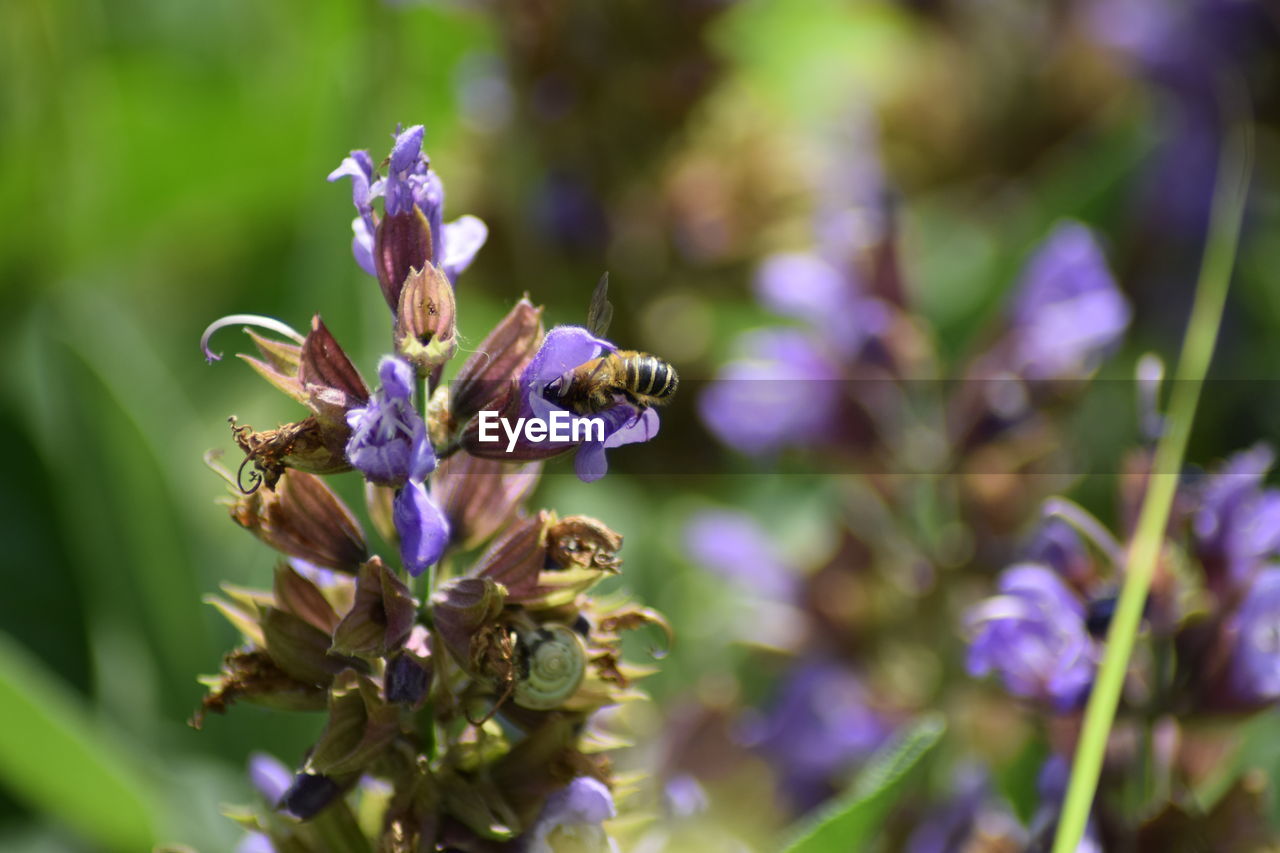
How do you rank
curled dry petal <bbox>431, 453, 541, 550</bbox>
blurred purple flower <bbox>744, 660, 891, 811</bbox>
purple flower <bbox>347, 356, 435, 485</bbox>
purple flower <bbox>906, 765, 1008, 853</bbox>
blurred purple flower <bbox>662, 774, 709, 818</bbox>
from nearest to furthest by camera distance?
purple flower <bbox>347, 356, 435, 485</bbox> < curled dry petal <bbox>431, 453, 541, 550</bbox> < blurred purple flower <bbox>662, 774, 709, 818</bbox> < purple flower <bbox>906, 765, 1008, 853</bbox> < blurred purple flower <bbox>744, 660, 891, 811</bbox>

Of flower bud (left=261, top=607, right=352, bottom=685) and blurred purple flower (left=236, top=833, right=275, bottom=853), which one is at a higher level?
flower bud (left=261, top=607, right=352, bottom=685)

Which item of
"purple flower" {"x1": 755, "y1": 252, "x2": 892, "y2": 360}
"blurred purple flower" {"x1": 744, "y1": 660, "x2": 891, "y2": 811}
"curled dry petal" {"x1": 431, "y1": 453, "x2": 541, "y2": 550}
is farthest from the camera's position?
"purple flower" {"x1": 755, "y1": 252, "x2": 892, "y2": 360}

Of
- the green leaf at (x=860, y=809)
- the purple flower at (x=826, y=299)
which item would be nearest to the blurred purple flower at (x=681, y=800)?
the green leaf at (x=860, y=809)

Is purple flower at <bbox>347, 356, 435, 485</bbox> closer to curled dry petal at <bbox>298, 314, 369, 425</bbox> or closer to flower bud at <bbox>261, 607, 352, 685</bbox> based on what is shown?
curled dry petal at <bbox>298, 314, 369, 425</bbox>

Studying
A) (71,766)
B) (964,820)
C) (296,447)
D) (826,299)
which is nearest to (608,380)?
(296,447)

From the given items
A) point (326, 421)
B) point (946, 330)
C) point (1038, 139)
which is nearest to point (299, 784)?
point (326, 421)

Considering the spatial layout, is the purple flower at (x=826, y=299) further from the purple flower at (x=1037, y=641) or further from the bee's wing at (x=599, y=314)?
the bee's wing at (x=599, y=314)

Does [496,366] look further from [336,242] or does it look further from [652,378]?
[336,242]

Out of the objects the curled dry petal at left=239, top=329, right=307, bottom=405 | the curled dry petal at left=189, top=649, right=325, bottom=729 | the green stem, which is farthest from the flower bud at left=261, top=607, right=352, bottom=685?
the green stem
